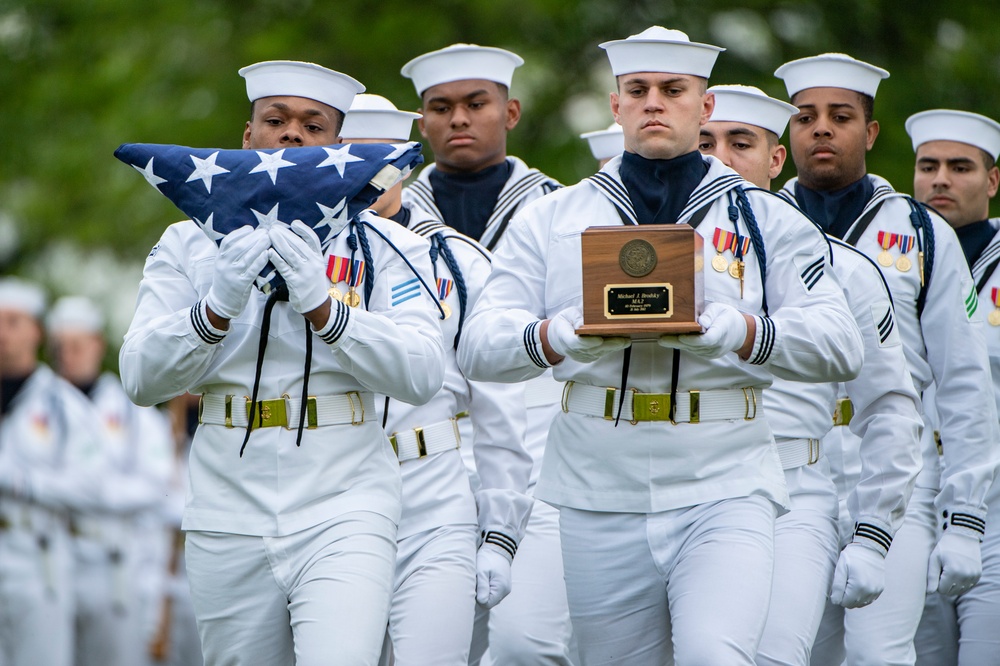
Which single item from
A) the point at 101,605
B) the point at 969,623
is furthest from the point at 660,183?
the point at 101,605

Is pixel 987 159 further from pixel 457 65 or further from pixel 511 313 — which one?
pixel 511 313

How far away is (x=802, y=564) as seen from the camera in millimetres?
6699

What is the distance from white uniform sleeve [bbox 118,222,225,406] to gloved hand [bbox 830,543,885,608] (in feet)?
8.26

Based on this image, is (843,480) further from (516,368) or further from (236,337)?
(236,337)

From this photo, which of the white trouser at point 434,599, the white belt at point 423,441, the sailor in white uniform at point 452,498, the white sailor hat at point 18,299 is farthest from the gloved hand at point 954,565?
the white sailor hat at point 18,299

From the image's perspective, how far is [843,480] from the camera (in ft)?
25.1

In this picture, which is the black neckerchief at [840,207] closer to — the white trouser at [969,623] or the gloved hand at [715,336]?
the white trouser at [969,623]

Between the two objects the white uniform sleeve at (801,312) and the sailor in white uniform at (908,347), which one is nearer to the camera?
the white uniform sleeve at (801,312)

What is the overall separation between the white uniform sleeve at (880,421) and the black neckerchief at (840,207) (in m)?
0.92

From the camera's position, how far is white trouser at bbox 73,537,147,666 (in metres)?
13.5

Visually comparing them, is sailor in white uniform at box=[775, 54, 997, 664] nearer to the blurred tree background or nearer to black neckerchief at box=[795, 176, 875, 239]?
black neckerchief at box=[795, 176, 875, 239]

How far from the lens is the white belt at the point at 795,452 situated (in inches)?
281

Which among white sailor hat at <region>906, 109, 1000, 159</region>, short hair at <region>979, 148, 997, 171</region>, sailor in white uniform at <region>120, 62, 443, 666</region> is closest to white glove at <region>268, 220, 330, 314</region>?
sailor in white uniform at <region>120, 62, 443, 666</region>

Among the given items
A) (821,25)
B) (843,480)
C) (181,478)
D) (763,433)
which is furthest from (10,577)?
(821,25)
